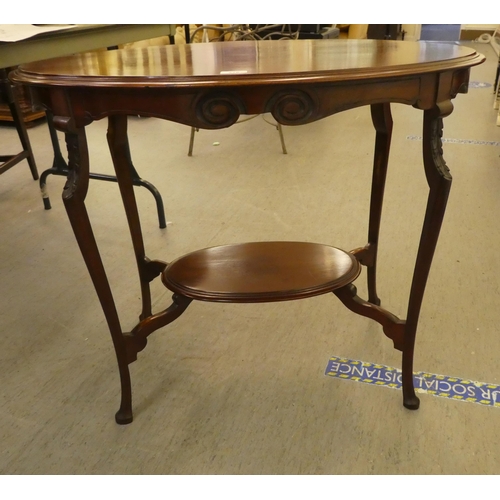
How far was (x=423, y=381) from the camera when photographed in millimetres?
1339

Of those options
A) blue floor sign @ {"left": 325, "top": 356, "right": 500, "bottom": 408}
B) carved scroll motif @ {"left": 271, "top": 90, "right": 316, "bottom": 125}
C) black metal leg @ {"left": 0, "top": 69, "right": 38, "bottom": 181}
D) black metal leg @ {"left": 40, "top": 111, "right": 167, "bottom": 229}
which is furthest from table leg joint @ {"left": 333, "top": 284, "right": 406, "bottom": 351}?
black metal leg @ {"left": 0, "top": 69, "right": 38, "bottom": 181}

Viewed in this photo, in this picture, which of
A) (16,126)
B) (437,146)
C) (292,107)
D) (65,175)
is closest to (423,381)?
(437,146)

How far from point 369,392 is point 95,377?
2.33ft

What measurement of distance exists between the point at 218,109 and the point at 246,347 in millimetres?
779

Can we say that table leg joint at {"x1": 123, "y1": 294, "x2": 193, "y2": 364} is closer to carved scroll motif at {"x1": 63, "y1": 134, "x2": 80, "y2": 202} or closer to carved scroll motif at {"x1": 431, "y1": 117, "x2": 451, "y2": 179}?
carved scroll motif at {"x1": 63, "y1": 134, "x2": 80, "y2": 202}

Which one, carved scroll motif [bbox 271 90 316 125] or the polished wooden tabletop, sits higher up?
the polished wooden tabletop

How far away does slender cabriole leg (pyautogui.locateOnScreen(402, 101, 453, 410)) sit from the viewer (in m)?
1.02

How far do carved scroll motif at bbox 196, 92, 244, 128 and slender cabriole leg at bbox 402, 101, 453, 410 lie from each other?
38 centimetres

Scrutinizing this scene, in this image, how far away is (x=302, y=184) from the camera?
267 cm

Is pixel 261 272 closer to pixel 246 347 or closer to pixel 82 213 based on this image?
pixel 246 347

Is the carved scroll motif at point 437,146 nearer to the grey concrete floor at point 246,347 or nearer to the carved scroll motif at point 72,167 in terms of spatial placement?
the grey concrete floor at point 246,347

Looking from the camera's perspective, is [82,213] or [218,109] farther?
[82,213]
